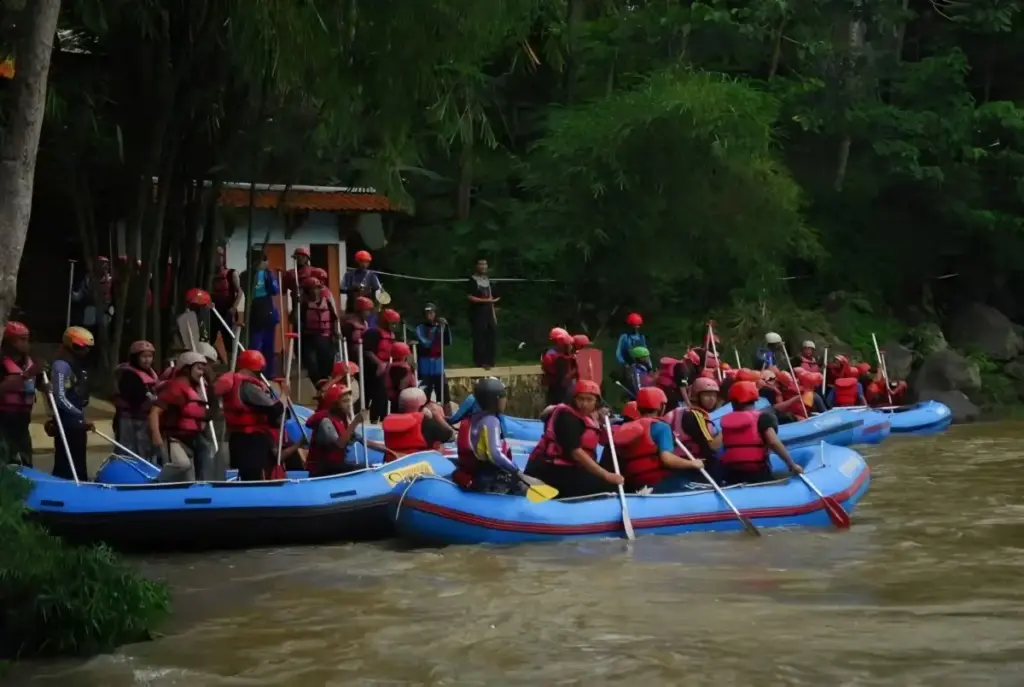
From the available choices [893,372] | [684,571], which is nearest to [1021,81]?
[893,372]

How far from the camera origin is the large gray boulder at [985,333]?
26.2 m

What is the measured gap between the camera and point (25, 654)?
7098 mm

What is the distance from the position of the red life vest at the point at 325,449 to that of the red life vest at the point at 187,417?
2.82 ft

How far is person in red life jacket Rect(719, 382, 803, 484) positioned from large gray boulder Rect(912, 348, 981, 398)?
1348 cm

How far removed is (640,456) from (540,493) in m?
0.94

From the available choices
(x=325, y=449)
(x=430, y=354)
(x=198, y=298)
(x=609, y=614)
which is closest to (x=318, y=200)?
(x=430, y=354)

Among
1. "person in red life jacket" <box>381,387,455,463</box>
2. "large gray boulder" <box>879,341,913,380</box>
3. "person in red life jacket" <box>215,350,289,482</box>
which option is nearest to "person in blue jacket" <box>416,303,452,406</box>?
"person in red life jacket" <box>381,387,455,463</box>

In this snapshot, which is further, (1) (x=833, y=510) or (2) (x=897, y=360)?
(2) (x=897, y=360)

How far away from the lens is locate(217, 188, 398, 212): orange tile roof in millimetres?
19031

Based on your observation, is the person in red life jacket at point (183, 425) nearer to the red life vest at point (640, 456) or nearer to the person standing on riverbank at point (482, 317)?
the red life vest at point (640, 456)

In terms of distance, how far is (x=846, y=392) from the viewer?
70.1 ft

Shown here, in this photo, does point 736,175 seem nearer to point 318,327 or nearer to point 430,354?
point 430,354

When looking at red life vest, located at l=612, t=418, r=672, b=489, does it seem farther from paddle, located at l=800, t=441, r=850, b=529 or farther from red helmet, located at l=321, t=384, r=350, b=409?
red helmet, located at l=321, t=384, r=350, b=409

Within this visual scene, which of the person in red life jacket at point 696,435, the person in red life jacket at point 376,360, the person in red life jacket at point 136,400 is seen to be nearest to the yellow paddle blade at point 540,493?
the person in red life jacket at point 696,435
